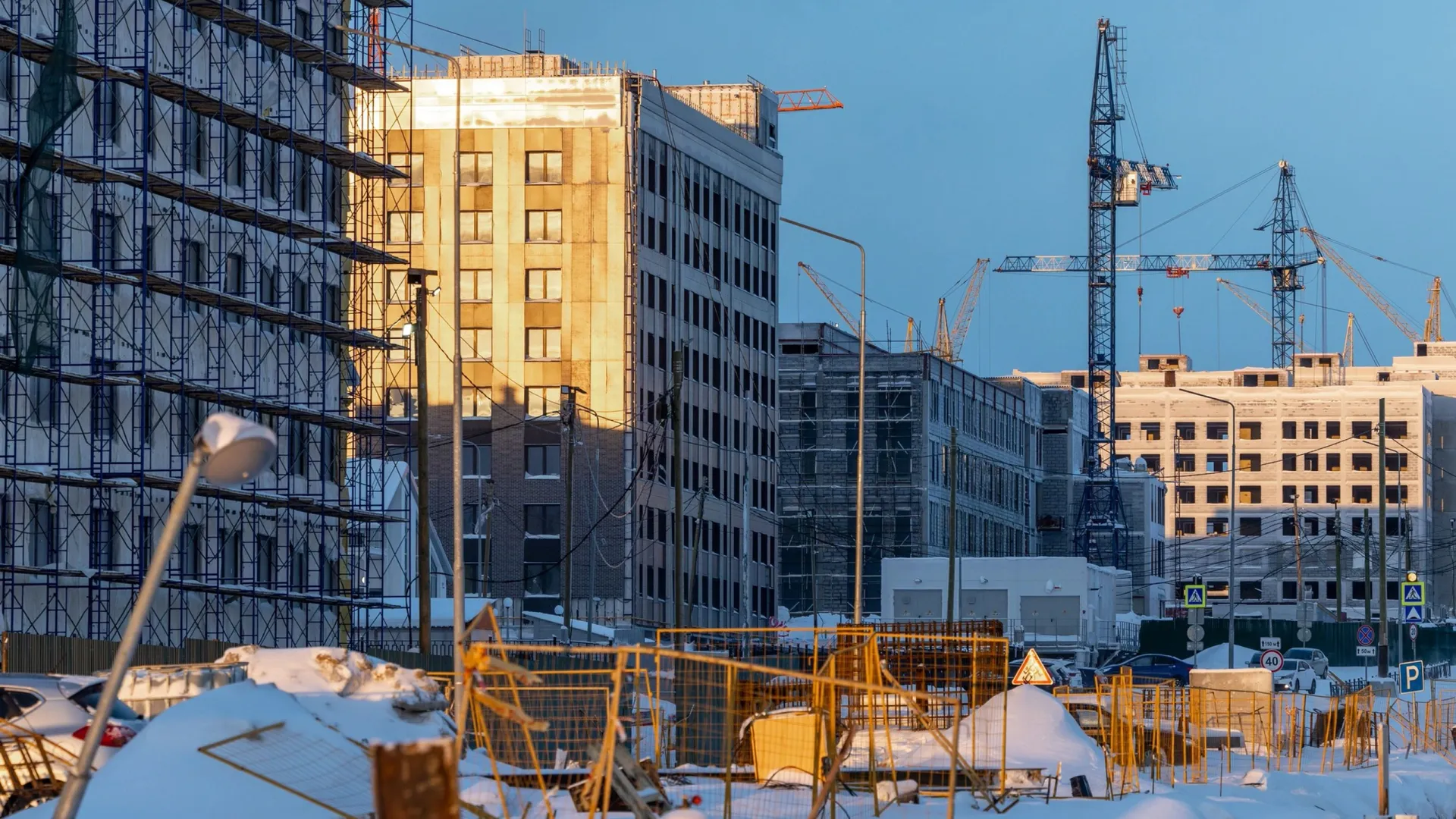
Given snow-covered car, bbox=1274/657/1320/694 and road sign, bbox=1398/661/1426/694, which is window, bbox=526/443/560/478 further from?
road sign, bbox=1398/661/1426/694

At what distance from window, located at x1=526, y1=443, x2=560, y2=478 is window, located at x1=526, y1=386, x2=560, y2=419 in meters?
1.33

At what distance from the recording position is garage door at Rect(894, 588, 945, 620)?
4092 inches

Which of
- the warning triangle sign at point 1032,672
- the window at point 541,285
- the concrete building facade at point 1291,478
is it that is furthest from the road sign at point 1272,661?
the concrete building facade at point 1291,478

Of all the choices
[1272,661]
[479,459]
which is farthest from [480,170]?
[1272,661]

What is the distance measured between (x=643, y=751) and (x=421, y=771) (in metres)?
24.4

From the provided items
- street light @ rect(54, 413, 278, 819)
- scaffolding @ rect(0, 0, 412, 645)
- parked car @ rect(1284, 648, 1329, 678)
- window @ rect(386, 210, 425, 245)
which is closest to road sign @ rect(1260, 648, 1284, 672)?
scaffolding @ rect(0, 0, 412, 645)

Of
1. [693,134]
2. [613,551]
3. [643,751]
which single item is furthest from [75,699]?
[693,134]

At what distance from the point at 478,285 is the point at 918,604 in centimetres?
2485

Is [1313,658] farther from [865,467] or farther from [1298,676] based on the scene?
[865,467]

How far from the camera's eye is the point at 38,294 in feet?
125

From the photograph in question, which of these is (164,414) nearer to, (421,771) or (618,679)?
(618,679)

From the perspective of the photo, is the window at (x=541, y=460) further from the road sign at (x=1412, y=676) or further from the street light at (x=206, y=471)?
the street light at (x=206, y=471)

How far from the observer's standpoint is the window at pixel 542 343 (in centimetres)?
9581

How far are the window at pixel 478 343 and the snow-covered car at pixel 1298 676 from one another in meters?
36.2
